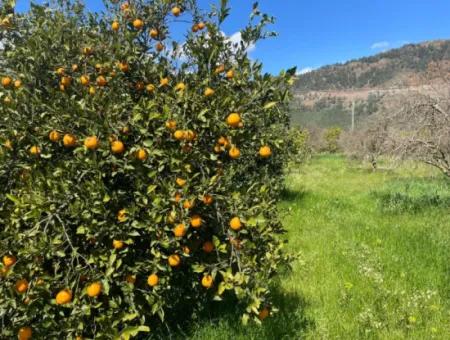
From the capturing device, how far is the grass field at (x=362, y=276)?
3.67 metres

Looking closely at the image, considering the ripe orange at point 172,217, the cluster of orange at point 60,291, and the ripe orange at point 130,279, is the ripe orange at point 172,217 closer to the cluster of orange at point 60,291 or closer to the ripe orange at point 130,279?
the ripe orange at point 130,279

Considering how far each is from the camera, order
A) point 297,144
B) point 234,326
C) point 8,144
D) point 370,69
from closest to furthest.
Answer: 1. point 8,144
2. point 234,326
3. point 297,144
4. point 370,69

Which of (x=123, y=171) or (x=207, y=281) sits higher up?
(x=123, y=171)

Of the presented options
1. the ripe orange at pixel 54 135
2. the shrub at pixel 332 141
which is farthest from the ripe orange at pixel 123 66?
the shrub at pixel 332 141

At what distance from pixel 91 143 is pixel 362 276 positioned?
368 centimetres

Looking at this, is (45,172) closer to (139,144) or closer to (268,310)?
(139,144)

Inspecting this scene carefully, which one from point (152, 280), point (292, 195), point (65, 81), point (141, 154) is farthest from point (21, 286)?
point (292, 195)

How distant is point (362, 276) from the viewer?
4855mm

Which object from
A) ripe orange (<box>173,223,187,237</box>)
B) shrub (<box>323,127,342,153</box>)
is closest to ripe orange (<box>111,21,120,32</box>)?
ripe orange (<box>173,223,187,237</box>)

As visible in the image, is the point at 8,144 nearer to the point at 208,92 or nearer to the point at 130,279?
the point at 130,279

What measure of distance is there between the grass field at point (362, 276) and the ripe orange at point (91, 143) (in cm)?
184

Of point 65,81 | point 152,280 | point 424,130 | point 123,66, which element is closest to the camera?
point 152,280

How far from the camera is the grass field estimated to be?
367cm

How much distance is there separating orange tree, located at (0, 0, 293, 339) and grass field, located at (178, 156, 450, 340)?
869 mm
